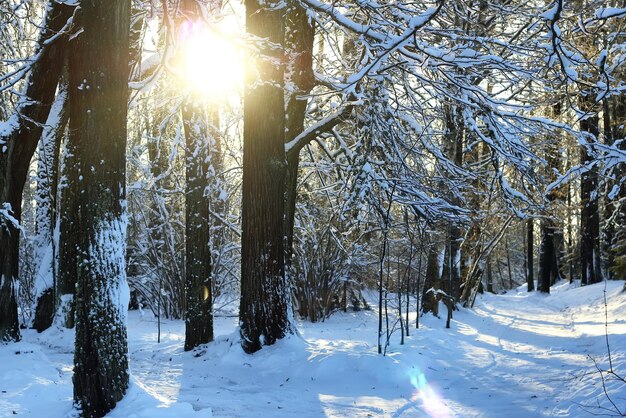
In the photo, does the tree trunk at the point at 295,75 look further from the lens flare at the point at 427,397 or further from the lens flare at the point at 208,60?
the lens flare at the point at 427,397

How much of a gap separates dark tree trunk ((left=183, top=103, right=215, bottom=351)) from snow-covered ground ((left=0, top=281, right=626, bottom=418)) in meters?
0.74

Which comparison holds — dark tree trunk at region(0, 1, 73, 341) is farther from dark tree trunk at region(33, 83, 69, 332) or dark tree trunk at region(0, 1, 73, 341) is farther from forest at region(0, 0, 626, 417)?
dark tree trunk at region(33, 83, 69, 332)

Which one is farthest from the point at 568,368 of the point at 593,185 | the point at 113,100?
the point at 593,185

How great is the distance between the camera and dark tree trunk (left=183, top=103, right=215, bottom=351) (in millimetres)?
8164

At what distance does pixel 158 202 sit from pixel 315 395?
819 centimetres

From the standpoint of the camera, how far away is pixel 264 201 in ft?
23.5

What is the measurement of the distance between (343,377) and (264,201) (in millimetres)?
2548

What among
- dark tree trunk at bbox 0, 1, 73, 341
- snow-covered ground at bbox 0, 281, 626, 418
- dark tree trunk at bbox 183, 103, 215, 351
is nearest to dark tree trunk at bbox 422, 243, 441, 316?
snow-covered ground at bbox 0, 281, 626, 418

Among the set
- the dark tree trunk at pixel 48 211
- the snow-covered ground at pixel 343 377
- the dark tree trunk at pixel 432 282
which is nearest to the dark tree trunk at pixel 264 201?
the snow-covered ground at pixel 343 377

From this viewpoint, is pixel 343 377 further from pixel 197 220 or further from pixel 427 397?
pixel 197 220

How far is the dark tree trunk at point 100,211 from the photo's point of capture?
4.24 m

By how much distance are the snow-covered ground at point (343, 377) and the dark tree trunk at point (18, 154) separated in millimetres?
722

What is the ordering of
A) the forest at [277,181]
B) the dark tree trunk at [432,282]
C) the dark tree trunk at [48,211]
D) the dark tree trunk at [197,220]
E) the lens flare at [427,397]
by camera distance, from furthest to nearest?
1. the dark tree trunk at [432,282]
2. the dark tree trunk at [48,211]
3. the dark tree trunk at [197,220]
4. the lens flare at [427,397]
5. the forest at [277,181]

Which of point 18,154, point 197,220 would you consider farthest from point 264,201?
point 18,154
